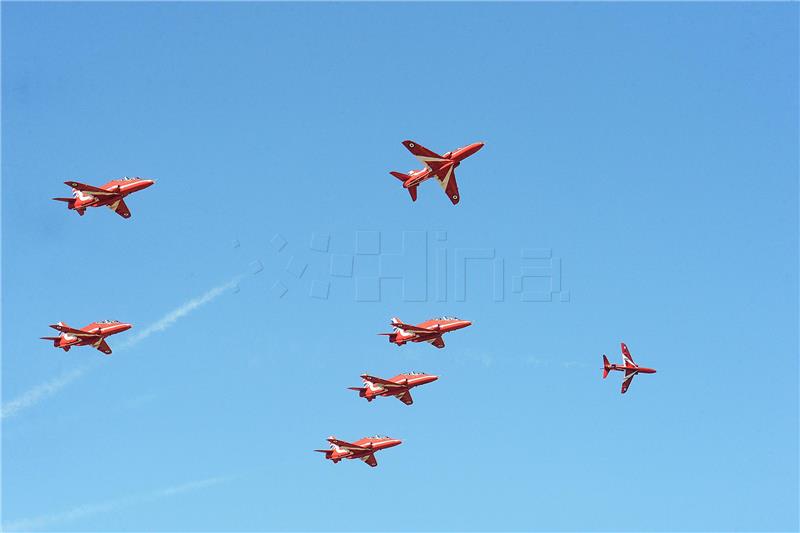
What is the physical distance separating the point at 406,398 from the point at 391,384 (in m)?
4.17

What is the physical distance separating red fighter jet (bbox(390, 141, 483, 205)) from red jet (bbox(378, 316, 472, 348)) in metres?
19.2

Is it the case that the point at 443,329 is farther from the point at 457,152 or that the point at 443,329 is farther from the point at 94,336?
the point at 94,336

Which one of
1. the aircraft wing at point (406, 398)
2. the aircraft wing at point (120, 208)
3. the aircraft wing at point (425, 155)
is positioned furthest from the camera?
the aircraft wing at point (406, 398)

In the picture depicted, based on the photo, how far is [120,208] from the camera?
6939 inches

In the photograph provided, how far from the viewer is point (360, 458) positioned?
18200 cm

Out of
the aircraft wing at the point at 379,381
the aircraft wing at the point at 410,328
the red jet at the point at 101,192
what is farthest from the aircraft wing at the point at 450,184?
the red jet at the point at 101,192

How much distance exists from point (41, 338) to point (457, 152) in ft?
225

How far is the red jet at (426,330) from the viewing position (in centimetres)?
17950

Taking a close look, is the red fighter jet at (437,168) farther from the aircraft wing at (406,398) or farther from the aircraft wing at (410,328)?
the aircraft wing at (406,398)

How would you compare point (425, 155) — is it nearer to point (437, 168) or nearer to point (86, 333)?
point (437, 168)

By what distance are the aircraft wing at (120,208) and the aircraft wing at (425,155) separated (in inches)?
1738

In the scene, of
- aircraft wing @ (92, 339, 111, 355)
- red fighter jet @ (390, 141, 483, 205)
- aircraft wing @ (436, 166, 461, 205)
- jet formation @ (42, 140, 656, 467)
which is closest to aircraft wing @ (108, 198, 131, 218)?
jet formation @ (42, 140, 656, 467)

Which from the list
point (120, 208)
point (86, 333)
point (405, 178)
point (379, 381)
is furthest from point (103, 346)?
point (405, 178)

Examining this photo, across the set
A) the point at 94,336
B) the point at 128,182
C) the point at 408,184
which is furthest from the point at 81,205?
the point at 408,184
